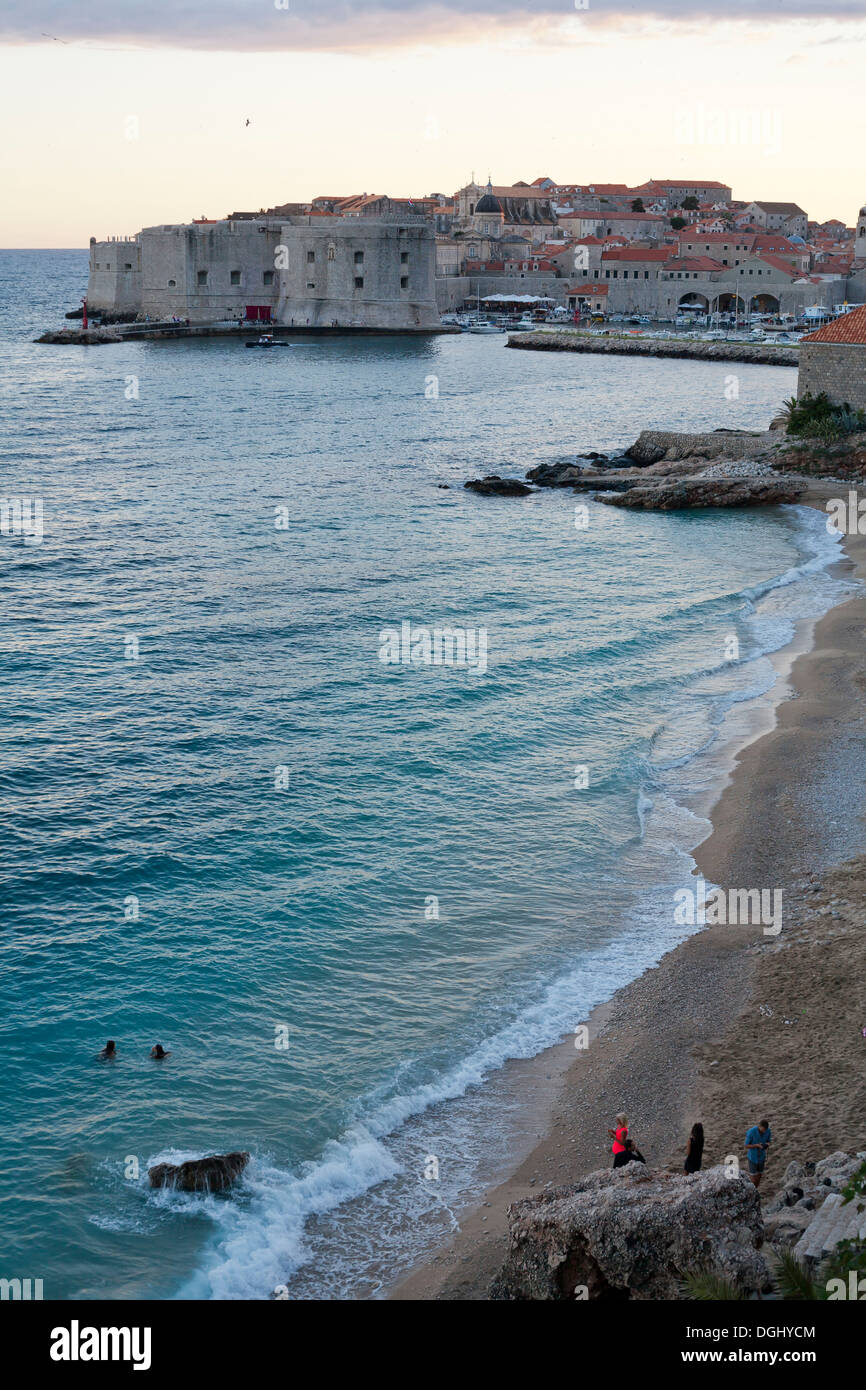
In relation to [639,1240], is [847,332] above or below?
above

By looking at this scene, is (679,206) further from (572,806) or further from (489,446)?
(572,806)

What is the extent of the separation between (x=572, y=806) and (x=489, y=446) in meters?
36.7

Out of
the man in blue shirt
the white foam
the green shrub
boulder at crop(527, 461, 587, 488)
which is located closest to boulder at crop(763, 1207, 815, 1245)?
the man in blue shirt

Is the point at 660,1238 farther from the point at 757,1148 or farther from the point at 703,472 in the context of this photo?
the point at 703,472

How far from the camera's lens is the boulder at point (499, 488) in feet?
142

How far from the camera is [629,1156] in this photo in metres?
10.5

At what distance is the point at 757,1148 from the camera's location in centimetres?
1027

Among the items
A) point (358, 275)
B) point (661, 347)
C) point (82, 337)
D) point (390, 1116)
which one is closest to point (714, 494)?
point (390, 1116)

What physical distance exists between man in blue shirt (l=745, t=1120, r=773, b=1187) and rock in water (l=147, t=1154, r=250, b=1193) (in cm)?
435

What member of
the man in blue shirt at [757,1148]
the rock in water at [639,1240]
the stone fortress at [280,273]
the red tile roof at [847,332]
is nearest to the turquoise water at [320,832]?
the rock in water at [639,1240]

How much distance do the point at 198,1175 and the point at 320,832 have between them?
7.18m

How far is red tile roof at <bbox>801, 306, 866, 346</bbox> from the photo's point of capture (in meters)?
43.2
